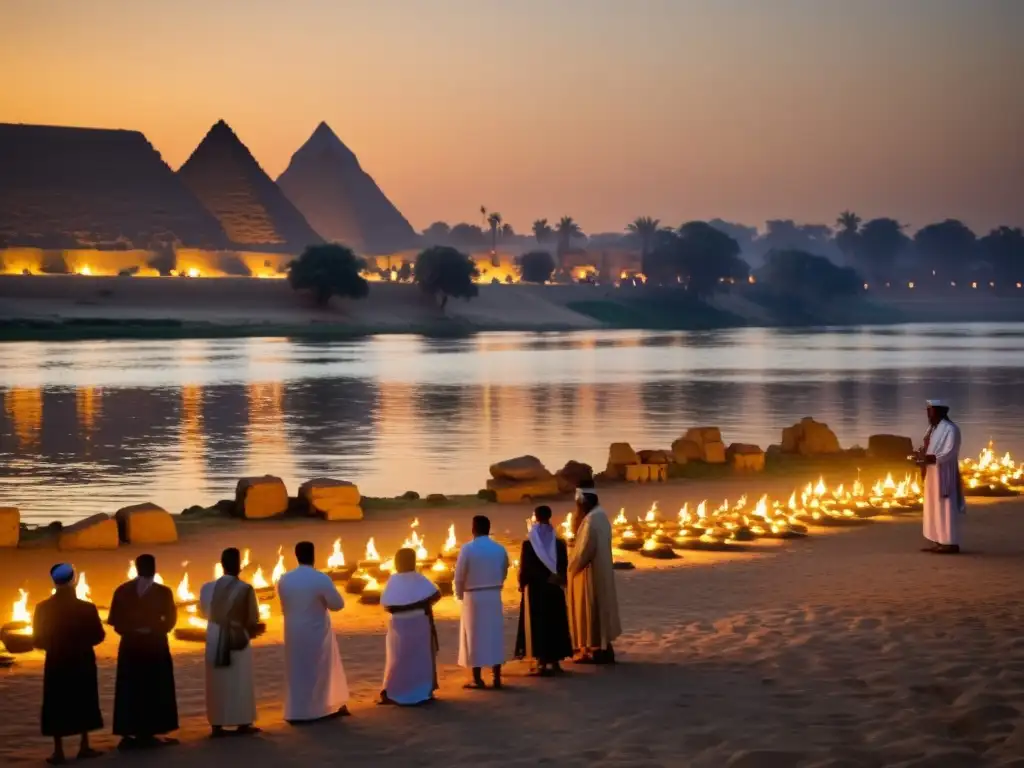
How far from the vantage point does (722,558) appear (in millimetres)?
13836

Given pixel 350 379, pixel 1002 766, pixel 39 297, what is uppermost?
pixel 39 297

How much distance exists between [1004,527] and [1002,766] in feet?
29.7

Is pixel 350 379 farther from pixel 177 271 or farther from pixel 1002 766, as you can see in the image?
pixel 177 271

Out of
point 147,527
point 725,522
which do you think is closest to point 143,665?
point 147,527

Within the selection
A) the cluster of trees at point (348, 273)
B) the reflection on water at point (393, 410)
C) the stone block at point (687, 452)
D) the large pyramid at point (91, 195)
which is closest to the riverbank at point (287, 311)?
the cluster of trees at point (348, 273)

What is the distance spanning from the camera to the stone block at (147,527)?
1455 centimetres

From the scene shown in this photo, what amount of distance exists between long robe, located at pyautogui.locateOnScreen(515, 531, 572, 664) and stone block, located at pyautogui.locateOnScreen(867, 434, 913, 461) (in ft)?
45.3

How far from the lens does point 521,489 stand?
58.9 ft

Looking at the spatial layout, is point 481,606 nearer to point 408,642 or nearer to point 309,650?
point 408,642

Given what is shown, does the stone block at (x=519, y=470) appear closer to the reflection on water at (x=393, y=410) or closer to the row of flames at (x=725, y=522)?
the row of flames at (x=725, y=522)

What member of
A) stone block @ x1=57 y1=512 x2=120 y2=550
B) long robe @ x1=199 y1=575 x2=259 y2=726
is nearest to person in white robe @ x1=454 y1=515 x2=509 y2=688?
long robe @ x1=199 y1=575 x2=259 y2=726

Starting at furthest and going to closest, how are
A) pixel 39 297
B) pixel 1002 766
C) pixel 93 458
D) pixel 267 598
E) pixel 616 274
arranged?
pixel 616 274 → pixel 39 297 → pixel 93 458 → pixel 267 598 → pixel 1002 766

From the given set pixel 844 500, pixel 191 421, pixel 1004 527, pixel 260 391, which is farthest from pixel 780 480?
pixel 260 391

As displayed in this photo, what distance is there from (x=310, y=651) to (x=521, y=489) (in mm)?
9966
